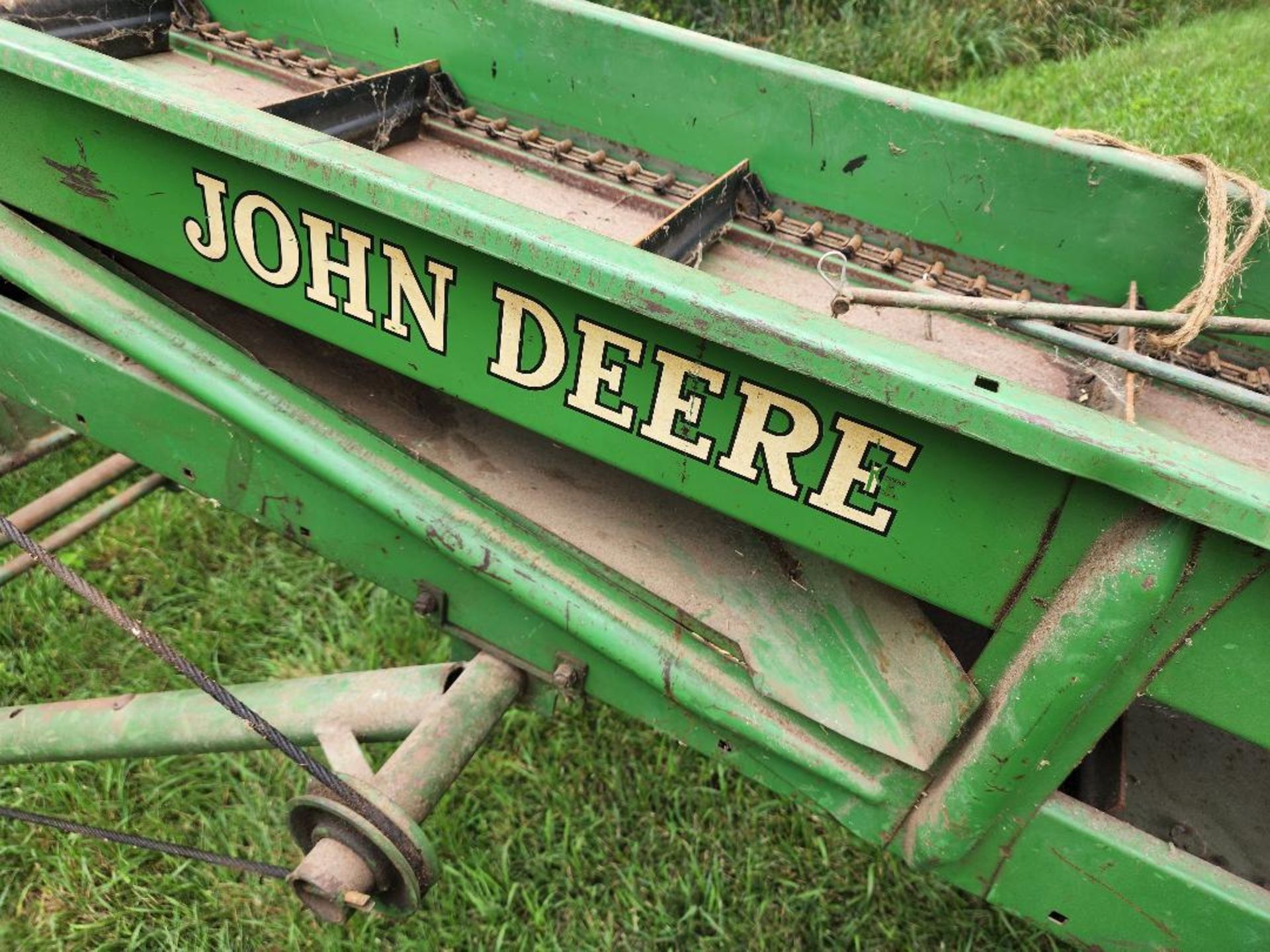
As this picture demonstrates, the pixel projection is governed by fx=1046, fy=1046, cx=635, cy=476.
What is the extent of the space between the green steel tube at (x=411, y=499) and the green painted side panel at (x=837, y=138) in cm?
118

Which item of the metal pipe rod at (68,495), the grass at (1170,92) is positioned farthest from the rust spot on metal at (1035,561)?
the grass at (1170,92)

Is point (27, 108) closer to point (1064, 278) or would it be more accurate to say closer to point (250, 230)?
point (250, 230)

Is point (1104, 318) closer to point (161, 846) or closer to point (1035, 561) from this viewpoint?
point (1035, 561)

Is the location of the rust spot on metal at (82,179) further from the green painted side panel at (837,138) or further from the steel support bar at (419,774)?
the green painted side panel at (837,138)

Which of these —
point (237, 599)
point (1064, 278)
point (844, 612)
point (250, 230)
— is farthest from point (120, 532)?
point (1064, 278)

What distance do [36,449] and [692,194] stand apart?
5.31 ft

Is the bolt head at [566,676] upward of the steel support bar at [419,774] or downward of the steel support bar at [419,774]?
upward

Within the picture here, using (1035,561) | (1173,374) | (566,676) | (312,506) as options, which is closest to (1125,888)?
(1035,561)

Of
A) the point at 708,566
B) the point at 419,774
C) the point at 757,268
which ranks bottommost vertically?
the point at 419,774

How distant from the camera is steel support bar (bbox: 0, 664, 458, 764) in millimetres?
1711

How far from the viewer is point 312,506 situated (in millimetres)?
1778

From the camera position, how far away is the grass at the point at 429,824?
2.40 m

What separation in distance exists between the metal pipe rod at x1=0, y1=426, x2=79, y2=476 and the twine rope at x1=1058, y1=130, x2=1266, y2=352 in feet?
7.33

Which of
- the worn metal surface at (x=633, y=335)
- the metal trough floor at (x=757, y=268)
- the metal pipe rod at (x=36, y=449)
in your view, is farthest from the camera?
the metal pipe rod at (x=36, y=449)
